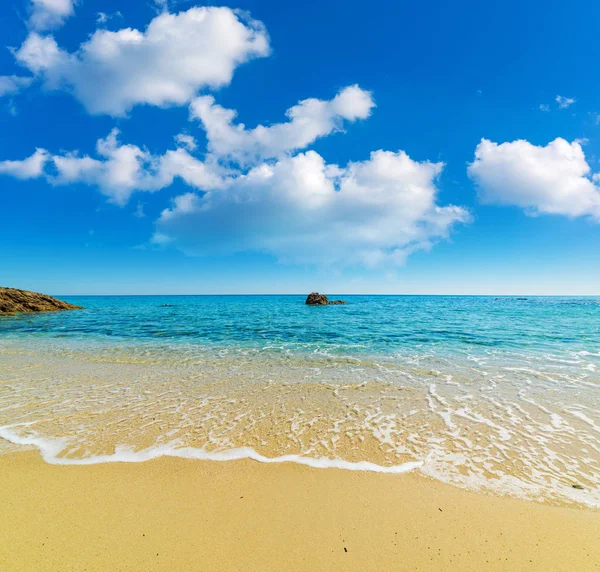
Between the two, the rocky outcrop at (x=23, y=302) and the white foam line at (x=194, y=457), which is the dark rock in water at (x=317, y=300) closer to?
the rocky outcrop at (x=23, y=302)

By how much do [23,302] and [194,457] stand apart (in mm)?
48191

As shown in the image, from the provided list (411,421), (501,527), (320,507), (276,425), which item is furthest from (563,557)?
(276,425)

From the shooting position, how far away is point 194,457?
198 inches

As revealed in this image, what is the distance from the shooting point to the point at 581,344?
15.7m

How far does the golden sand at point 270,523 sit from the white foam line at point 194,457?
0.21 m

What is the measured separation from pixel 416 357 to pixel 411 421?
6.75 meters

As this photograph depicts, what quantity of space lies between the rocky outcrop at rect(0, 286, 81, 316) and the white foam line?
141 ft

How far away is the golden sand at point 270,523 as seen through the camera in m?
3.01

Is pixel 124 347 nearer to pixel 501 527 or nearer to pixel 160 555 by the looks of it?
pixel 160 555

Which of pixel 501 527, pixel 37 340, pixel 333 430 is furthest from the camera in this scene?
pixel 37 340

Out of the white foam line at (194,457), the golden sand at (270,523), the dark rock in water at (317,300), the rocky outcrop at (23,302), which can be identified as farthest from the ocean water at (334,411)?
the dark rock in water at (317,300)

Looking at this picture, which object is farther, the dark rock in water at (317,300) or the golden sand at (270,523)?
the dark rock in water at (317,300)

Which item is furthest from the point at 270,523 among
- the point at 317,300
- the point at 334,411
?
the point at 317,300

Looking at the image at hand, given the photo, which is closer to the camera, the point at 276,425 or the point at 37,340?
the point at 276,425
